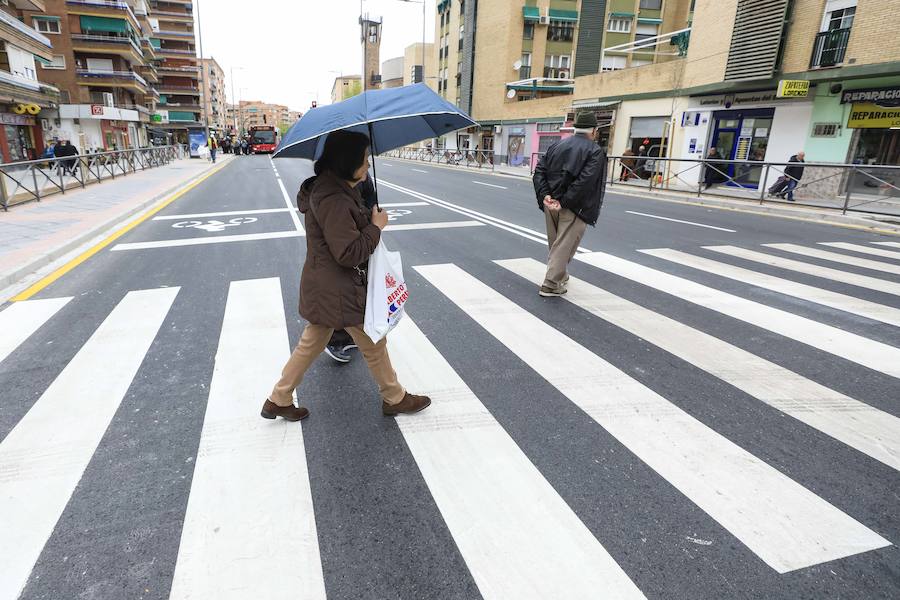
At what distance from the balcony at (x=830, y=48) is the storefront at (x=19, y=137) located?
37501 mm

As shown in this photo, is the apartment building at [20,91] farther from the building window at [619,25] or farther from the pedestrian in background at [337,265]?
the building window at [619,25]

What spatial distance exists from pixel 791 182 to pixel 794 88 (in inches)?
186

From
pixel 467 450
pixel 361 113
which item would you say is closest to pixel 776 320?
pixel 467 450

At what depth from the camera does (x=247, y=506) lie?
2.38m

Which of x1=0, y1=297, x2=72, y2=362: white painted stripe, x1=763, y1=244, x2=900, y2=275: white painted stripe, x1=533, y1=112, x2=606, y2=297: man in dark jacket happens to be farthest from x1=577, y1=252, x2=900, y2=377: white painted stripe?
x1=0, y1=297, x2=72, y2=362: white painted stripe

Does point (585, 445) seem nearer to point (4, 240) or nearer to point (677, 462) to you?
point (677, 462)

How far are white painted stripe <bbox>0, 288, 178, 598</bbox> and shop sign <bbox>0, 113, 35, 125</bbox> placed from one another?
33692mm

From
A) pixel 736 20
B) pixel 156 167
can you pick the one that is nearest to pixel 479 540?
pixel 736 20

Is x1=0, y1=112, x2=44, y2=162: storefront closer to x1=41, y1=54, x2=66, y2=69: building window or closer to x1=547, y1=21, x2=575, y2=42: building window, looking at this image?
x1=41, y1=54, x2=66, y2=69: building window

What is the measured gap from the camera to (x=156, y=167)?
28844mm

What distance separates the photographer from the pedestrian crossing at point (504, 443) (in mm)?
2102

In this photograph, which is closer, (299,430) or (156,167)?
(299,430)

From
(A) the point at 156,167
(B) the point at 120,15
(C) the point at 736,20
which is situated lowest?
(A) the point at 156,167

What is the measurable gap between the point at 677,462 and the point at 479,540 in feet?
3.89
